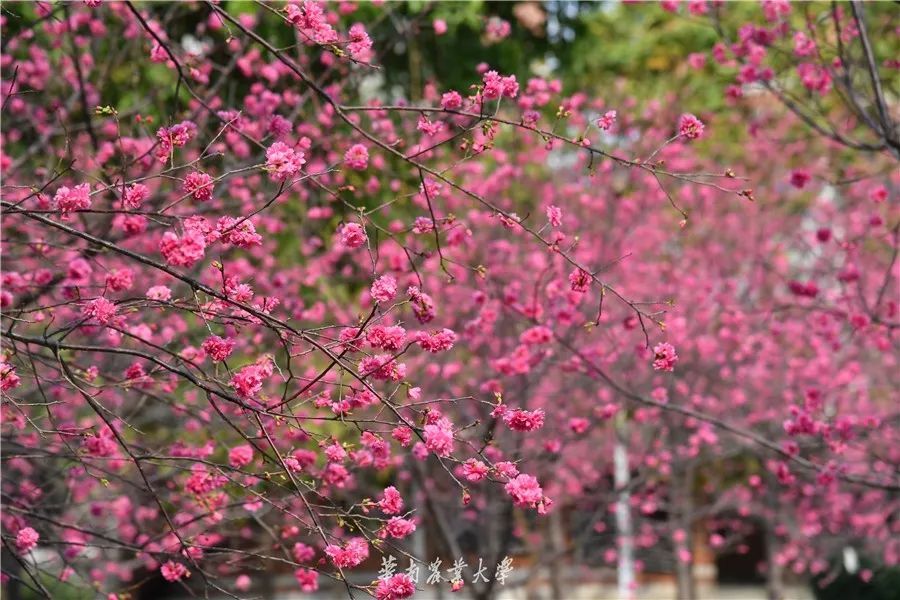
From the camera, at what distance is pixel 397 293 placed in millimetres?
4555

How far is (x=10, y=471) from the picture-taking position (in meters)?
8.52

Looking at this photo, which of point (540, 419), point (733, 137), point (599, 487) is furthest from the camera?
point (733, 137)

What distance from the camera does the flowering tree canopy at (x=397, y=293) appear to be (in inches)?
162

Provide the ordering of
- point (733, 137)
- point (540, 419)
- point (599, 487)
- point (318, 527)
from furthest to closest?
point (733, 137), point (599, 487), point (540, 419), point (318, 527)

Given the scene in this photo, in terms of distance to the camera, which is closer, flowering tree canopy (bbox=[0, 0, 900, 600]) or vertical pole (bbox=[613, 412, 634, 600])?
flowering tree canopy (bbox=[0, 0, 900, 600])

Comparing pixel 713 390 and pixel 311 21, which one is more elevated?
pixel 713 390

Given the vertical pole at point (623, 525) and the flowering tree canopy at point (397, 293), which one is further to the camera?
the vertical pole at point (623, 525)

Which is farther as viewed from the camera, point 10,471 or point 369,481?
point 369,481

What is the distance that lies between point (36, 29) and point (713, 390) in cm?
920

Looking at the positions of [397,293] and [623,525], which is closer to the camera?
[397,293]

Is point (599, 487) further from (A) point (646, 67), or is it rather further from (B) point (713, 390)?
(A) point (646, 67)

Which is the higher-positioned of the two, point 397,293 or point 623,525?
point 623,525

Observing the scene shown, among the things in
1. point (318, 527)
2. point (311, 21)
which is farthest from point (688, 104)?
point (318, 527)

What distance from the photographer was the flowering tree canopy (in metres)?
4.11
